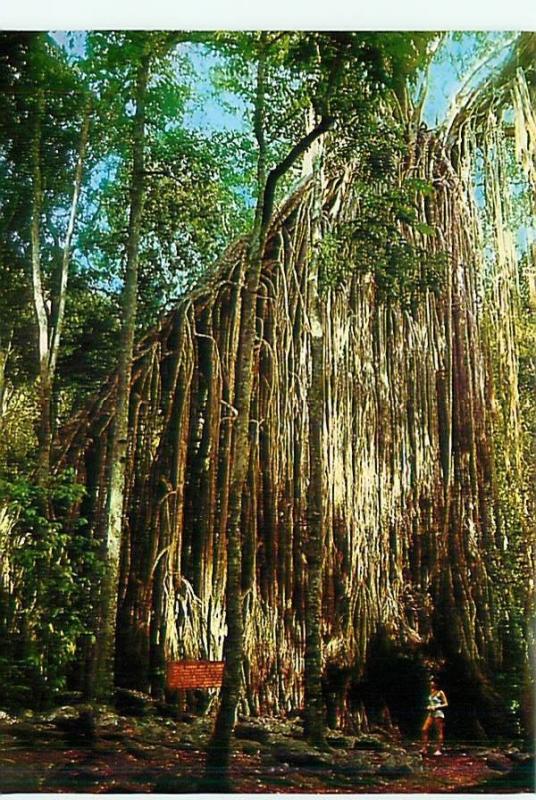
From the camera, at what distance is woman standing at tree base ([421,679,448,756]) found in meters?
3.28

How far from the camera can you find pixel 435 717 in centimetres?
330

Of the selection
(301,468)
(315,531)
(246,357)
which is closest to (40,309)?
(246,357)

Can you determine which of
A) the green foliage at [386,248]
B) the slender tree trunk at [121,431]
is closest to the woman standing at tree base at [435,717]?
the slender tree trunk at [121,431]

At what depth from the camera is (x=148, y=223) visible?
3.55 meters

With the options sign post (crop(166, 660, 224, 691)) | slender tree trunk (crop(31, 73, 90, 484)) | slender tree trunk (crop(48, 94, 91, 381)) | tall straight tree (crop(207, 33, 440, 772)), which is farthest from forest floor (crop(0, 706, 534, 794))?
slender tree trunk (crop(48, 94, 91, 381))

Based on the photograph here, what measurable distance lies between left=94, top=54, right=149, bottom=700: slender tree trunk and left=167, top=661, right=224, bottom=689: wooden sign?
226mm

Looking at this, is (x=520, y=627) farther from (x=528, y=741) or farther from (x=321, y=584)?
(x=321, y=584)

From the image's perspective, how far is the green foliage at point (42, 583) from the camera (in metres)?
3.31

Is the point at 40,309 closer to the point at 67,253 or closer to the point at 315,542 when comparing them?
the point at 67,253

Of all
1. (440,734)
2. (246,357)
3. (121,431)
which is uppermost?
(246,357)

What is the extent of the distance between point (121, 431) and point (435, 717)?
1.62m

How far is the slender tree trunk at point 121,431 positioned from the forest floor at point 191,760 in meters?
0.19

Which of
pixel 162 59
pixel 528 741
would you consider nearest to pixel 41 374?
pixel 162 59

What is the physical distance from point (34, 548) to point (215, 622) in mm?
754
